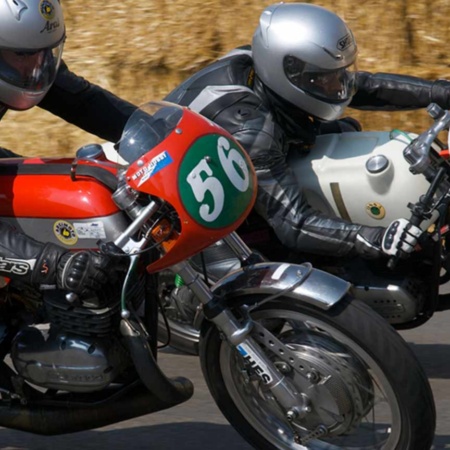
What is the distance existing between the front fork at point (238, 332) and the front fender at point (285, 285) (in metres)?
0.03

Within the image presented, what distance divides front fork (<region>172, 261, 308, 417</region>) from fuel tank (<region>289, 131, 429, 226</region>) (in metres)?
1.33

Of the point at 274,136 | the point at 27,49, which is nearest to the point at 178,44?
the point at 274,136

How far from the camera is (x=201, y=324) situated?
3.71m

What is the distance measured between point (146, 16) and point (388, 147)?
3561mm

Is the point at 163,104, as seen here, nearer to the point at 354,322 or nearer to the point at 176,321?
the point at 354,322

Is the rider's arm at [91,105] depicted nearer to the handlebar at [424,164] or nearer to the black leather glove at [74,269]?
the black leather glove at [74,269]

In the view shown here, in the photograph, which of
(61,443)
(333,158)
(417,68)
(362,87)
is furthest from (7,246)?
A: (417,68)

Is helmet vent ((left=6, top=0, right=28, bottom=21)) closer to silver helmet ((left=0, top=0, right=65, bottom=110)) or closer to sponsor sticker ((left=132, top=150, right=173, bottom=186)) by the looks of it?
silver helmet ((left=0, top=0, right=65, bottom=110))

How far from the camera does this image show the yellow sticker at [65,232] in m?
3.61

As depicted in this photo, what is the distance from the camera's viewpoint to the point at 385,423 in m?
3.62

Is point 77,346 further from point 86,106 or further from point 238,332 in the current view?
point 86,106

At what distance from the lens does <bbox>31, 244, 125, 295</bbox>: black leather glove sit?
11.3 ft

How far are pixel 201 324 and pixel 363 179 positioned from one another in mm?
1316

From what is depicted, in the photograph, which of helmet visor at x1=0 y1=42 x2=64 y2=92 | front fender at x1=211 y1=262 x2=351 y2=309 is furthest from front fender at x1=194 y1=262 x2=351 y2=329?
helmet visor at x1=0 y1=42 x2=64 y2=92
